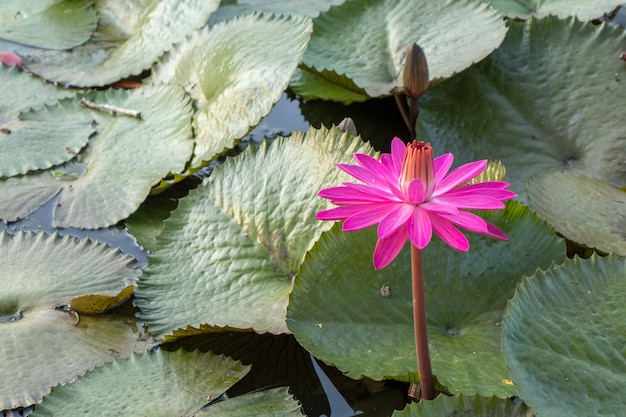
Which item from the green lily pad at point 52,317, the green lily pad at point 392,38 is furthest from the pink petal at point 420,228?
the green lily pad at point 392,38

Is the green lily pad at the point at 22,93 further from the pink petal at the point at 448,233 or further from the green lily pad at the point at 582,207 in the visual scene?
the pink petal at the point at 448,233

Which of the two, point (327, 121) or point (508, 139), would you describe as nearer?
point (508, 139)

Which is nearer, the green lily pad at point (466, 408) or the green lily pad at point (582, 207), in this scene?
the green lily pad at point (466, 408)

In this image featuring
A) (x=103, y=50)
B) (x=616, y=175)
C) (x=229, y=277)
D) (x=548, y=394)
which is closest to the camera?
(x=548, y=394)

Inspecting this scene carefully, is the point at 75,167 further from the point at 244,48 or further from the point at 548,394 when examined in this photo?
the point at 548,394

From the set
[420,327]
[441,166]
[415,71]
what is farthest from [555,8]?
[420,327]

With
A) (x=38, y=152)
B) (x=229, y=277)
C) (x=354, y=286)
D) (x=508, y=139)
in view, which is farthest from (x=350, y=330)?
(x=38, y=152)

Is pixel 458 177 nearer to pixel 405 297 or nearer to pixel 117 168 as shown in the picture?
pixel 405 297
